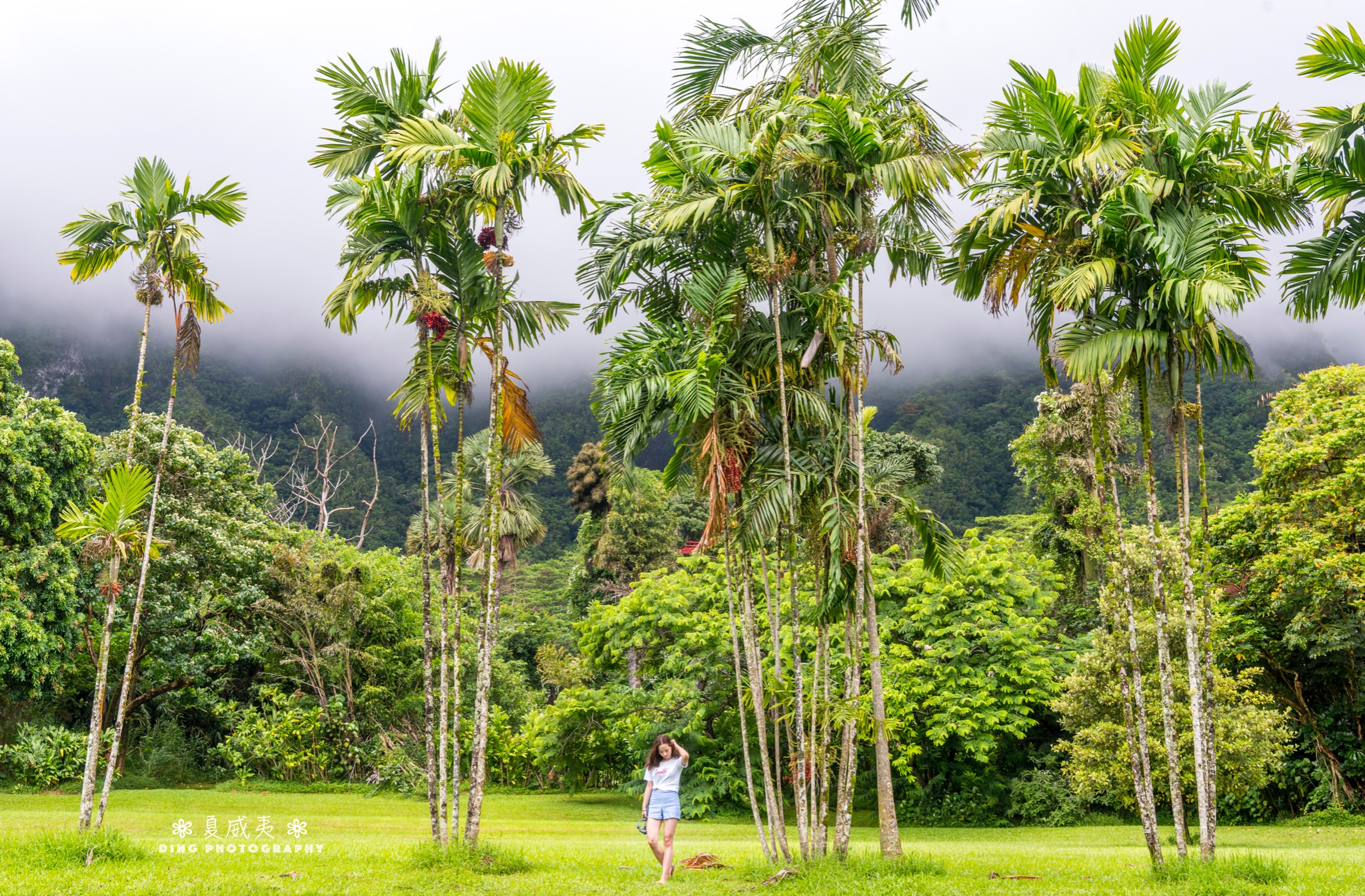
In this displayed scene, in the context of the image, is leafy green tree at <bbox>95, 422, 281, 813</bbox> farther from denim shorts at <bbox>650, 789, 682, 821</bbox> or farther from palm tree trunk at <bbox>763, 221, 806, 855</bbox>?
palm tree trunk at <bbox>763, 221, 806, 855</bbox>

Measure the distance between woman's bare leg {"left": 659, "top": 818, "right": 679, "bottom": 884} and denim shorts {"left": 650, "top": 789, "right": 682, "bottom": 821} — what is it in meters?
0.06

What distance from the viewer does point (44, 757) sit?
20.8m

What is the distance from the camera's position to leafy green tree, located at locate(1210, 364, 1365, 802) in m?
18.6

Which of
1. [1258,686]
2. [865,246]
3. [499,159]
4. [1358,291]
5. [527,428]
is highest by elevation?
[499,159]

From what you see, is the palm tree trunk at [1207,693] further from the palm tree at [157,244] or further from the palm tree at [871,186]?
the palm tree at [157,244]

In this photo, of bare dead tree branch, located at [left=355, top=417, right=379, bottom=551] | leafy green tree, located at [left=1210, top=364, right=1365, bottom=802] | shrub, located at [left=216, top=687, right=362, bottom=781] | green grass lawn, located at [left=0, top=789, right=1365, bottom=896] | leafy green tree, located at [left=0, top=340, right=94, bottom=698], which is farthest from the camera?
bare dead tree branch, located at [left=355, top=417, right=379, bottom=551]

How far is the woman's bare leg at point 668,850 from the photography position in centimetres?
911

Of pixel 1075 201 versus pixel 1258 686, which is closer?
pixel 1075 201

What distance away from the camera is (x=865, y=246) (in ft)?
34.6

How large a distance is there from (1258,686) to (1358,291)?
14.7 m

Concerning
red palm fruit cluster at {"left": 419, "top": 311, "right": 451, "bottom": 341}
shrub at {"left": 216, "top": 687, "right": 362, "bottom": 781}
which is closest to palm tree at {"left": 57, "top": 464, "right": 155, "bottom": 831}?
red palm fruit cluster at {"left": 419, "top": 311, "right": 451, "bottom": 341}

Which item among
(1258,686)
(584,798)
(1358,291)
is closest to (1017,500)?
(1258,686)

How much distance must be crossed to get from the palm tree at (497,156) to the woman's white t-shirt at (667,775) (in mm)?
1972

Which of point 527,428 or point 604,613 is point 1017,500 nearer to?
point 604,613
